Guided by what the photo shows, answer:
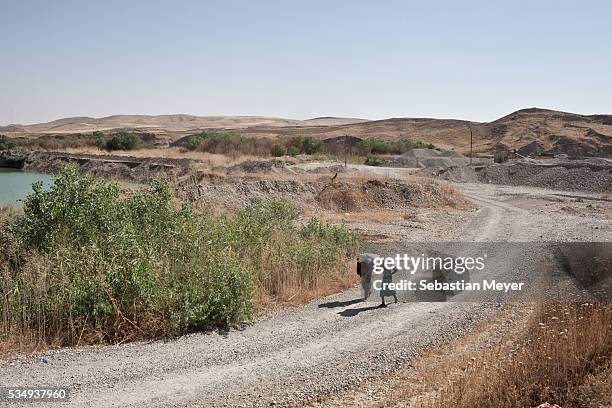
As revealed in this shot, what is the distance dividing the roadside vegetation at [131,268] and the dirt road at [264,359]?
1.92ft

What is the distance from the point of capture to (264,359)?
7793mm

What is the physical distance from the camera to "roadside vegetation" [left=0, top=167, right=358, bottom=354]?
27.9 ft

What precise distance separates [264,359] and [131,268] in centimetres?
277

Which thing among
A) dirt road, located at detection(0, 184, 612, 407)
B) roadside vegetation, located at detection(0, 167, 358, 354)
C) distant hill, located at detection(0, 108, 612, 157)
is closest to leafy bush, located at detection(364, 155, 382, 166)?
distant hill, located at detection(0, 108, 612, 157)

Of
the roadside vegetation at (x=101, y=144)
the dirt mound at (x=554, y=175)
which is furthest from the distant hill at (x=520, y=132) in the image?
the roadside vegetation at (x=101, y=144)

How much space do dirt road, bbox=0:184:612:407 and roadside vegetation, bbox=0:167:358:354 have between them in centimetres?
59

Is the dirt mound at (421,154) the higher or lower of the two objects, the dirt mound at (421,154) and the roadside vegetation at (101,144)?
the lower

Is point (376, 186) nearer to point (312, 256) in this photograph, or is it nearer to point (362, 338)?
point (312, 256)

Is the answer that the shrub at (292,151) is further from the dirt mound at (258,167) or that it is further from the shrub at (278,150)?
the dirt mound at (258,167)

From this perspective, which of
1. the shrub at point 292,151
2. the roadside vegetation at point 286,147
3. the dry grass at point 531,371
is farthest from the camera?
the shrub at point 292,151

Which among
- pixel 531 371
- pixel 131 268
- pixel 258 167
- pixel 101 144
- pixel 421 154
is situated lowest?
pixel 531 371

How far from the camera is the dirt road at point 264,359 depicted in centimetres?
675

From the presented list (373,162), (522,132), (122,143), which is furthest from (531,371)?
(522,132)

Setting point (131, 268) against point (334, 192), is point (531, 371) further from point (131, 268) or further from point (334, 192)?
point (334, 192)
